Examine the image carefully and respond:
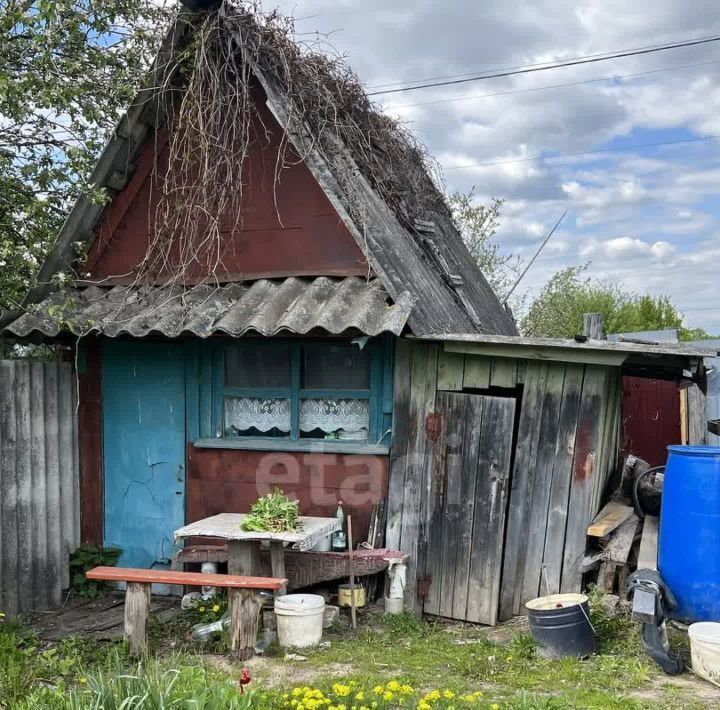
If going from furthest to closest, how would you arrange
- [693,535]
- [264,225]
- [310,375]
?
[264,225], [310,375], [693,535]

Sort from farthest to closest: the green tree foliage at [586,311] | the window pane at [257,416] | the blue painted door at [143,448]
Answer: the green tree foliage at [586,311] < the blue painted door at [143,448] < the window pane at [257,416]

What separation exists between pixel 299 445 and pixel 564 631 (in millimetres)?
2901

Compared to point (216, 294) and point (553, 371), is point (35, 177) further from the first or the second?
point (553, 371)

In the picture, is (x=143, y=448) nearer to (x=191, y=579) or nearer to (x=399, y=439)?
(x=191, y=579)

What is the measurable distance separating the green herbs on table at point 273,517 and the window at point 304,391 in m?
0.94

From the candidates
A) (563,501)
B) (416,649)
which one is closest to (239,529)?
(416,649)

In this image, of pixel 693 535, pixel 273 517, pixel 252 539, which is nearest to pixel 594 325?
pixel 693 535

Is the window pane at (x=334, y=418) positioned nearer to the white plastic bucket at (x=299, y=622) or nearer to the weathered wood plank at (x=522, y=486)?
the weathered wood plank at (x=522, y=486)

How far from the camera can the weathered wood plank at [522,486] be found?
6605 millimetres

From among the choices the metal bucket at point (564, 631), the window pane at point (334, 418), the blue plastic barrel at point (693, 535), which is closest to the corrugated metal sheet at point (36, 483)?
the window pane at point (334, 418)

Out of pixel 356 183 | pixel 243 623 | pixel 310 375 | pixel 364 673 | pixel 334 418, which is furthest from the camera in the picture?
pixel 356 183

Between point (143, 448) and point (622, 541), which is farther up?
point (143, 448)

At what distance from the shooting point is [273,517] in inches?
254

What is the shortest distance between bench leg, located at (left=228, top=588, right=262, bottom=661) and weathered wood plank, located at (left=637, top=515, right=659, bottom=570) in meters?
3.07
